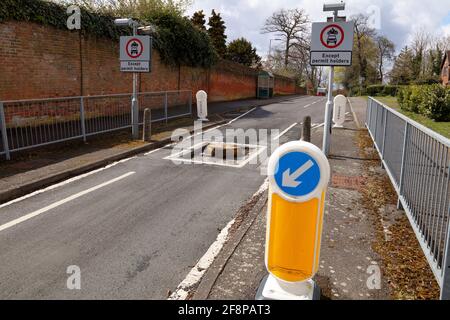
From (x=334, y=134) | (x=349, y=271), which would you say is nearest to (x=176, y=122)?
(x=334, y=134)

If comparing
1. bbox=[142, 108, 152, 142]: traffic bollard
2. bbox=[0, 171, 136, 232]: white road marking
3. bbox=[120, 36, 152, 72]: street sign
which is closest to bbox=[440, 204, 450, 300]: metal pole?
bbox=[0, 171, 136, 232]: white road marking

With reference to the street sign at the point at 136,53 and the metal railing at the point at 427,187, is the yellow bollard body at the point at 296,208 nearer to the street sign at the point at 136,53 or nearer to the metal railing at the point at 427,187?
the metal railing at the point at 427,187

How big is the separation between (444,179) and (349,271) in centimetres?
125

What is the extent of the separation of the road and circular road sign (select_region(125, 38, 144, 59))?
3.79 m

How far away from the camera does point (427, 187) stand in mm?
3971

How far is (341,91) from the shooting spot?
201ft

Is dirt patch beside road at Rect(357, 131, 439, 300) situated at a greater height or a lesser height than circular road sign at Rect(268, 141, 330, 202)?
lesser

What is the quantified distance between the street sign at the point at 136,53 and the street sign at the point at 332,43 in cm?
445

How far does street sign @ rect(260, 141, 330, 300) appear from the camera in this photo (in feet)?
9.74

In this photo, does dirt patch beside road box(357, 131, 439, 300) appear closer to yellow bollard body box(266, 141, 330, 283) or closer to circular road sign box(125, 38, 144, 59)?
yellow bollard body box(266, 141, 330, 283)

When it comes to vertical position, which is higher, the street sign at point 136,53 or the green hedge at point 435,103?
the street sign at point 136,53

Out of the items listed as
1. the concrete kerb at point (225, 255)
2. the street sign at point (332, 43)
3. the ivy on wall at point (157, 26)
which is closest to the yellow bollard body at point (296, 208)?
the concrete kerb at point (225, 255)

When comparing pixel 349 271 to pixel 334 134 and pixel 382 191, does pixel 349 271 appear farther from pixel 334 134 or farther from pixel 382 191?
pixel 334 134

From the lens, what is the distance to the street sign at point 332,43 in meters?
7.81
